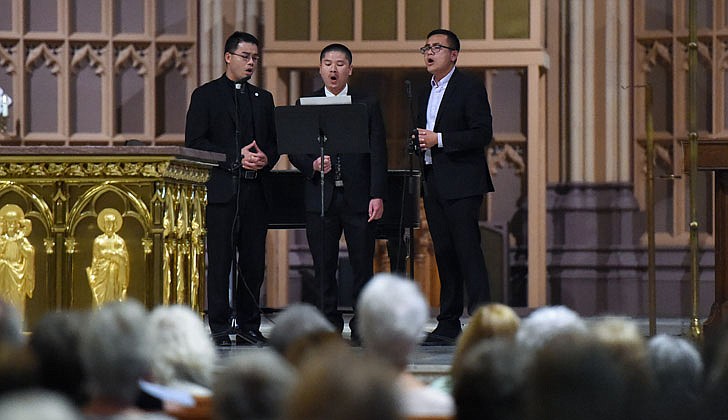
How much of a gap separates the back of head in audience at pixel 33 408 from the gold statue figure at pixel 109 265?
3.84m

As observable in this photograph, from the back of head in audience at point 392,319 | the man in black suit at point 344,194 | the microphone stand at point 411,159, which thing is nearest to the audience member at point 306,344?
the back of head in audience at point 392,319

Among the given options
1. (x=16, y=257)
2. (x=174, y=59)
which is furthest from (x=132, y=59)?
(x=16, y=257)

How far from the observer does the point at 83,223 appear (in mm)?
6203

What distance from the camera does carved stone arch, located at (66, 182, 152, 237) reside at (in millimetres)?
6137

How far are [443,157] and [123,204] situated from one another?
5.73 feet

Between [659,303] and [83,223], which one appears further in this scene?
[659,303]

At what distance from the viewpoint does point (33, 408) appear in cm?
214

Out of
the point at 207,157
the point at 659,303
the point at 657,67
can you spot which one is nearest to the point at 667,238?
the point at 659,303

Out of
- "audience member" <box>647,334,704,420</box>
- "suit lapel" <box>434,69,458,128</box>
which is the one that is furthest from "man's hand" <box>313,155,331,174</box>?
"audience member" <box>647,334,704,420</box>

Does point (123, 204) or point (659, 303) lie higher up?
point (123, 204)

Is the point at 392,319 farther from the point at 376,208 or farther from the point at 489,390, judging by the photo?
the point at 376,208

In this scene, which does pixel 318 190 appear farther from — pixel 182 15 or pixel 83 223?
pixel 182 15

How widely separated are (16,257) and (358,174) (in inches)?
75.2

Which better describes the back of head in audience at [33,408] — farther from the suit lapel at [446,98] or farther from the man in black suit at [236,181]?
the suit lapel at [446,98]
